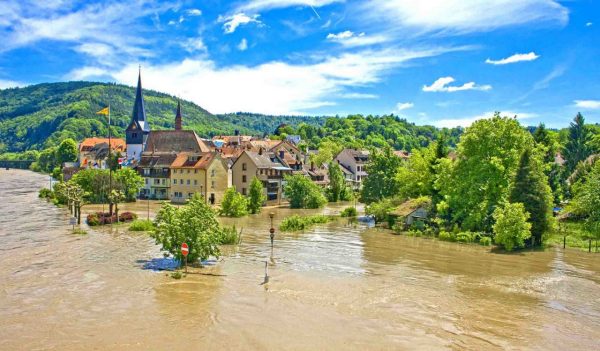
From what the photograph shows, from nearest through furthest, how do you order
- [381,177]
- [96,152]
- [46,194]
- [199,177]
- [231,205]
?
[231,205] → [381,177] → [199,177] → [46,194] → [96,152]

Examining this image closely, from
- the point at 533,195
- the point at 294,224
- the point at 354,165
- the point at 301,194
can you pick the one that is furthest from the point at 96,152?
the point at 533,195

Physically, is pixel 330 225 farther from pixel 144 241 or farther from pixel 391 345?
pixel 391 345

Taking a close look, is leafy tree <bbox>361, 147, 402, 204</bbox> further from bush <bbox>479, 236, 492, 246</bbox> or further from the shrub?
bush <bbox>479, 236, 492, 246</bbox>

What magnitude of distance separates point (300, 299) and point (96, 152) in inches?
4272

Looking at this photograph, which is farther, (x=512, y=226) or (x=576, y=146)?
(x=576, y=146)

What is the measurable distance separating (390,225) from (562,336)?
30.7 metres

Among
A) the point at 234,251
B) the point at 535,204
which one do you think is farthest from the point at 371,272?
the point at 535,204

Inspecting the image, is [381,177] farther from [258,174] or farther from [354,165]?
[354,165]

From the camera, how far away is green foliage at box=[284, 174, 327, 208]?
72.1 meters

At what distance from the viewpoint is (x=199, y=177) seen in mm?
74062

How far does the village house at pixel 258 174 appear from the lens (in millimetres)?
75188

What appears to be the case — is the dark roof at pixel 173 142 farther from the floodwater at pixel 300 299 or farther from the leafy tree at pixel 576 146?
the leafy tree at pixel 576 146

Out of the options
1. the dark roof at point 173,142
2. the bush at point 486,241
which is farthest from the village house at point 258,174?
the bush at point 486,241

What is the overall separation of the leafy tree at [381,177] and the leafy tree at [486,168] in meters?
15.8
